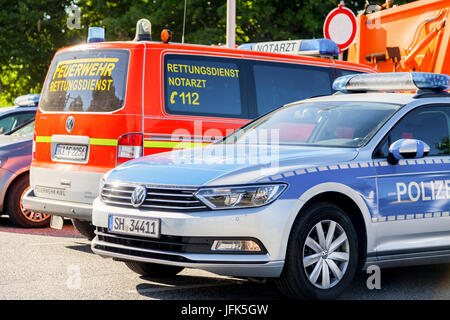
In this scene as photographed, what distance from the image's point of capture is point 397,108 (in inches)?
275

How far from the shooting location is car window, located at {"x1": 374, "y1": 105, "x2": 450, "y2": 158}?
22.6 ft

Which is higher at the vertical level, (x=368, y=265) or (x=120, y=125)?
(x=120, y=125)

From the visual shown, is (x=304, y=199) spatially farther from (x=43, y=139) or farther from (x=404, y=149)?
(x=43, y=139)

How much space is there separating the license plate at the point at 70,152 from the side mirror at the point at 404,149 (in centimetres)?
315

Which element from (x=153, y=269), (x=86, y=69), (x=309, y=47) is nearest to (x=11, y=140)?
(x=86, y=69)

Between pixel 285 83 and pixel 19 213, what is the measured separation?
3.71 m

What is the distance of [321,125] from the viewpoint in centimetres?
715

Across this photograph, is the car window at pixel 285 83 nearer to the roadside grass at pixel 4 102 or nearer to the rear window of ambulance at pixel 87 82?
the rear window of ambulance at pixel 87 82

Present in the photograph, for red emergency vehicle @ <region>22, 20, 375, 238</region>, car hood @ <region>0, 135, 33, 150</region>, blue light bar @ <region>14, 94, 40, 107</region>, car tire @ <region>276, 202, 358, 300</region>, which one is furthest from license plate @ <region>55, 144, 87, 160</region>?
blue light bar @ <region>14, 94, 40, 107</region>

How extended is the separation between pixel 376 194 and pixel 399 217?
0.30 meters

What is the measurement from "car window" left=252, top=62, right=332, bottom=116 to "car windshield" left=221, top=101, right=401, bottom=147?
154 centimetres

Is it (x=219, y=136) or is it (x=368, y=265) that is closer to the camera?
(x=368, y=265)
